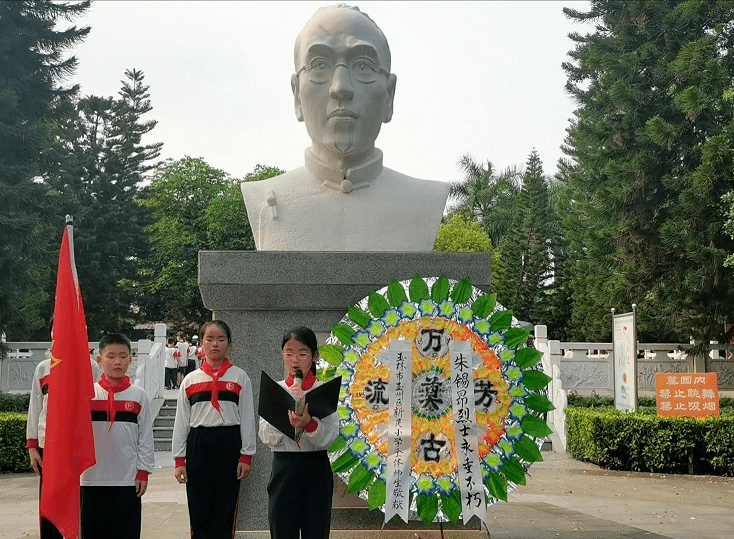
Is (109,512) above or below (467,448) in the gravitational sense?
below

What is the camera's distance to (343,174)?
550 centimetres

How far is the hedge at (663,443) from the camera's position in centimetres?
962

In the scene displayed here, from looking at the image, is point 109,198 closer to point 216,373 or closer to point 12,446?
point 12,446

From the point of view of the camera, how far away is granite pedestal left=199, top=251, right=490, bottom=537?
15.8ft

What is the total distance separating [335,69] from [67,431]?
276cm

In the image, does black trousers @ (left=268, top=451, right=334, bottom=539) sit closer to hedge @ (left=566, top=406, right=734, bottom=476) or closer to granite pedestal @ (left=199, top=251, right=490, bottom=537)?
granite pedestal @ (left=199, top=251, right=490, bottom=537)

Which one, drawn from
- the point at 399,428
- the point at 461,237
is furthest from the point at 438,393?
the point at 461,237

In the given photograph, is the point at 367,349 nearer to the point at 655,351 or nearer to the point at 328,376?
the point at 328,376

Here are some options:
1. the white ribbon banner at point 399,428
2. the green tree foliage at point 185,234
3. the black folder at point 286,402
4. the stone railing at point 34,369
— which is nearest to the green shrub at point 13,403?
the stone railing at point 34,369

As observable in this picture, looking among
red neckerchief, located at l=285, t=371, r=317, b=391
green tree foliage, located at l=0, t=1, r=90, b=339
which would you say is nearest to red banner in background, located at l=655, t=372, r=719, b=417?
red neckerchief, located at l=285, t=371, r=317, b=391

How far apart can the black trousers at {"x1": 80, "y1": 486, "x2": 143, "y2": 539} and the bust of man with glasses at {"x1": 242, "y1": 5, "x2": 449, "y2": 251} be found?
1937 mm

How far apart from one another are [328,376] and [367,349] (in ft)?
0.84

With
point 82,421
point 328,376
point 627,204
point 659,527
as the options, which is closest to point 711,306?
point 627,204

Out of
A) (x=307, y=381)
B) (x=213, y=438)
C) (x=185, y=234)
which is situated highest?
(x=185, y=234)
